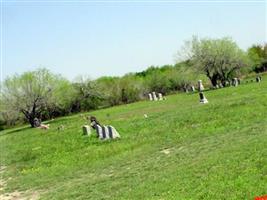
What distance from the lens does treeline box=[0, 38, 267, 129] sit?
5903cm

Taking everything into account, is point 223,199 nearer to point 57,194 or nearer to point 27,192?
point 57,194

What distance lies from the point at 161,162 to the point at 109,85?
74796 millimetres

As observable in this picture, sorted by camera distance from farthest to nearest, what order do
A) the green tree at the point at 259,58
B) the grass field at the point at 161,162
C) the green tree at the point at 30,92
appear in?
the green tree at the point at 259,58
the green tree at the point at 30,92
the grass field at the point at 161,162

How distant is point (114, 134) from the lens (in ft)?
84.7

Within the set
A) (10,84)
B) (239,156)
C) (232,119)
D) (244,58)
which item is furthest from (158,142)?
(244,58)

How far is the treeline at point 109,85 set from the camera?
59.0 metres

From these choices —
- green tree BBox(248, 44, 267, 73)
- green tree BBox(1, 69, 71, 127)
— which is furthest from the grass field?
green tree BBox(248, 44, 267, 73)

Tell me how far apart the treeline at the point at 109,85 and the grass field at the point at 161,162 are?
2974cm

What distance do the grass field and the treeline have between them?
2974 centimetres

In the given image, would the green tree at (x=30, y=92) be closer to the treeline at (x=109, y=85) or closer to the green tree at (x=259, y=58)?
the treeline at (x=109, y=85)

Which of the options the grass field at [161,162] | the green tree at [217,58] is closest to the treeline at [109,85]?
the green tree at [217,58]

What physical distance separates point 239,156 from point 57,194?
615 cm

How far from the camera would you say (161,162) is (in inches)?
644

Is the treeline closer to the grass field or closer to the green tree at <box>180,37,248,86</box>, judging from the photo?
the green tree at <box>180,37,248,86</box>
